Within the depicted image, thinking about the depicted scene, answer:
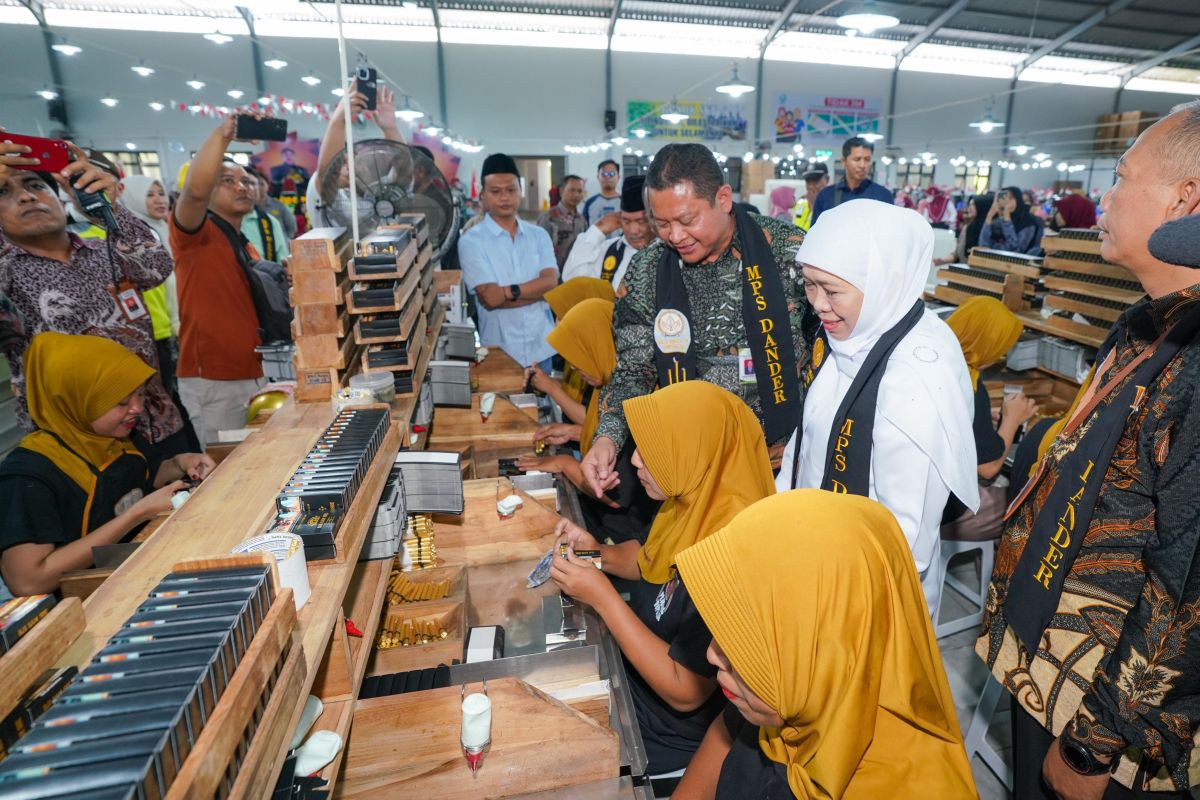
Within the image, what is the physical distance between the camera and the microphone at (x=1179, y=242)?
0.87 meters

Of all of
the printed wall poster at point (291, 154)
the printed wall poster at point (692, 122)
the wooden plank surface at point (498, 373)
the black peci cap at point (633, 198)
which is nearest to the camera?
the wooden plank surface at point (498, 373)

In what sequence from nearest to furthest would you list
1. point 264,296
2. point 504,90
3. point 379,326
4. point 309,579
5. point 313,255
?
point 309,579, point 313,255, point 379,326, point 264,296, point 504,90

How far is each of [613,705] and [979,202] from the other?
9463mm

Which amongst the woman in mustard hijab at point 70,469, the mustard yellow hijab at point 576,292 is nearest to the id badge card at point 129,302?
the woman in mustard hijab at point 70,469

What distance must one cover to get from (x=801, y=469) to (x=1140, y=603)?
952 mm

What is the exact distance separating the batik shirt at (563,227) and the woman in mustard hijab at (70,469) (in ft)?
21.2

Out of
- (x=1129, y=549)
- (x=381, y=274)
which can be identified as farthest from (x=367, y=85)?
(x=1129, y=549)

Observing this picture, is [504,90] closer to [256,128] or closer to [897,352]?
[256,128]

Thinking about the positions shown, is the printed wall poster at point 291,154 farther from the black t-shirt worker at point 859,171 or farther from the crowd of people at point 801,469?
the crowd of people at point 801,469

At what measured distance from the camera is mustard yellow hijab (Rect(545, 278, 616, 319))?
4.17m

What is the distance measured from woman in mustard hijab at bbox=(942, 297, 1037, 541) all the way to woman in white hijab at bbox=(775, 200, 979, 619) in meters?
0.22

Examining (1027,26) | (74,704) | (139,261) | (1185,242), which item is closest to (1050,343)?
(1185,242)

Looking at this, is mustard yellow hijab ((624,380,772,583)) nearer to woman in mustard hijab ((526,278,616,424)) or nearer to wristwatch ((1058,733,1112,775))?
wristwatch ((1058,733,1112,775))

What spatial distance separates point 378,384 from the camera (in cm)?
220
